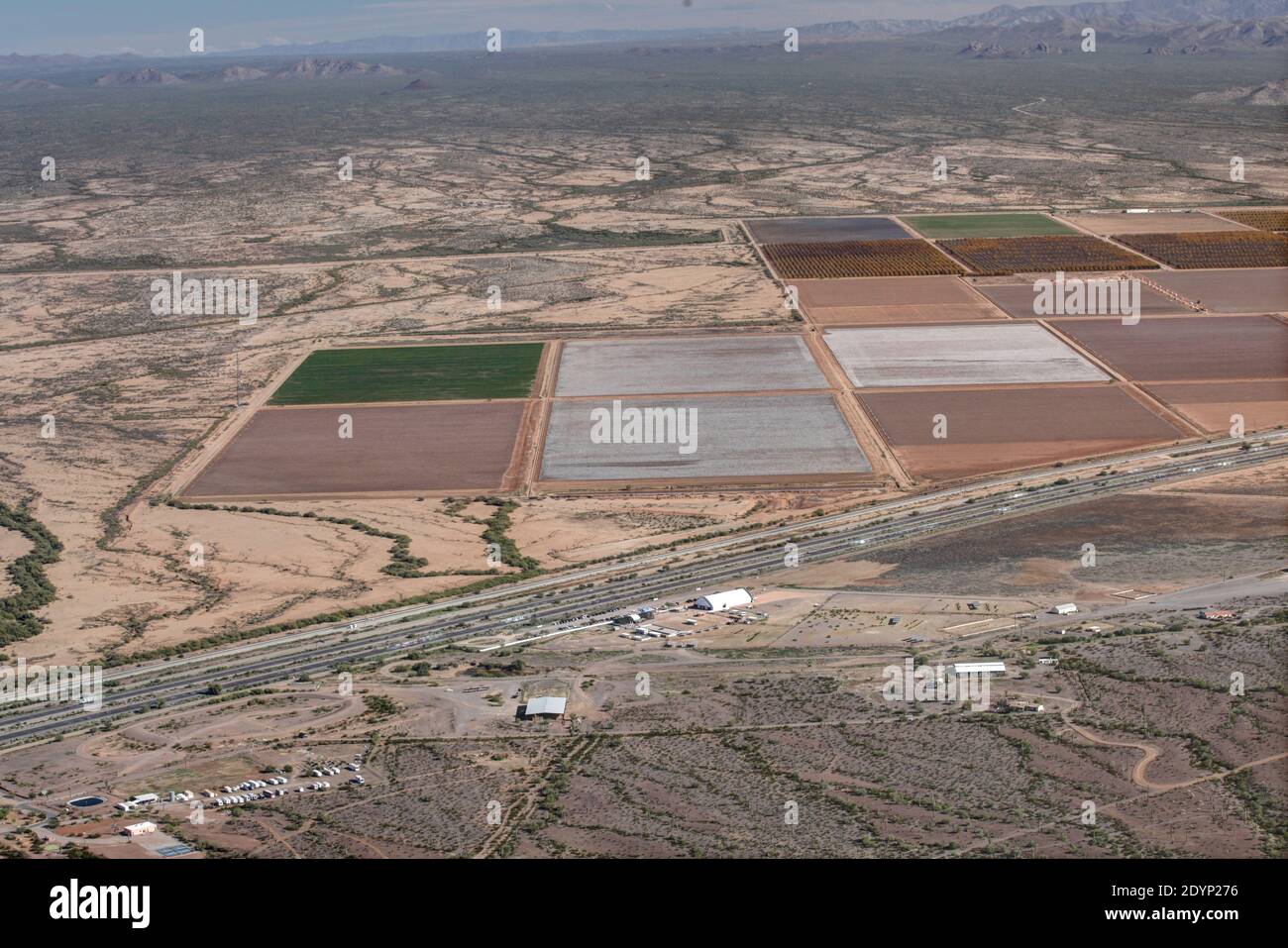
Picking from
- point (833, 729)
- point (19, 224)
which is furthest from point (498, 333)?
point (19, 224)

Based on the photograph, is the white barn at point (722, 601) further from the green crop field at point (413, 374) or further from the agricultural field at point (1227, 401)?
the green crop field at point (413, 374)

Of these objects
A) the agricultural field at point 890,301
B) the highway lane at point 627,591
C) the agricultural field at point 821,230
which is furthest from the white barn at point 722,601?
the agricultural field at point 821,230

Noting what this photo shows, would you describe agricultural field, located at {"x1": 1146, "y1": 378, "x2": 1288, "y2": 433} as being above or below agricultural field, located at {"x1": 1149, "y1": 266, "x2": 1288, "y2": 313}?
below

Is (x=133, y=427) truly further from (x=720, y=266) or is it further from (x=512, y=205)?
(x=512, y=205)

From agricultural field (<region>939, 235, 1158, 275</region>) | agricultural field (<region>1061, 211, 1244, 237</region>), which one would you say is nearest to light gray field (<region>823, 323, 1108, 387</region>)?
agricultural field (<region>939, 235, 1158, 275</region>)

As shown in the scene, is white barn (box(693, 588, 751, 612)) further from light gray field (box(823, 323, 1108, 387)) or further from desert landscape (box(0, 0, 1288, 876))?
light gray field (box(823, 323, 1108, 387))
